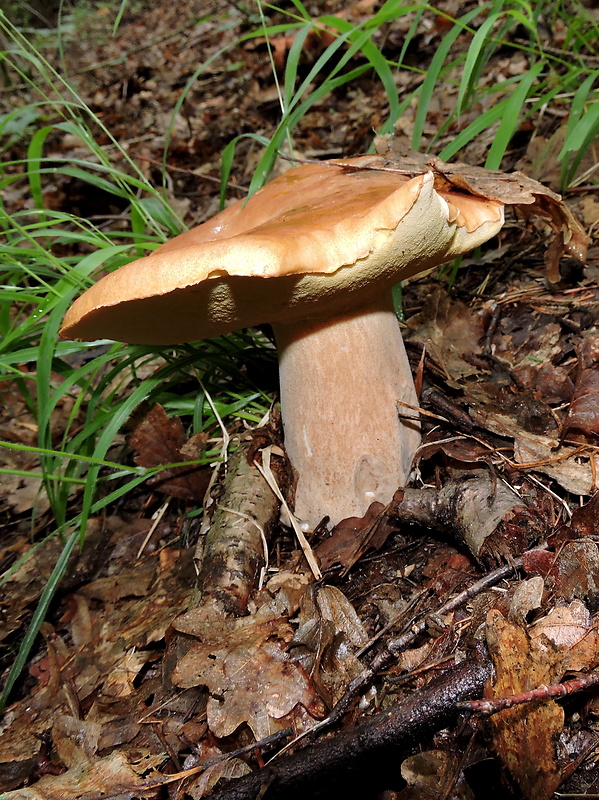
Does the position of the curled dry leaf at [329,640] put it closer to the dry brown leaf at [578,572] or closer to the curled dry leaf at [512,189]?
the dry brown leaf at [578,572]

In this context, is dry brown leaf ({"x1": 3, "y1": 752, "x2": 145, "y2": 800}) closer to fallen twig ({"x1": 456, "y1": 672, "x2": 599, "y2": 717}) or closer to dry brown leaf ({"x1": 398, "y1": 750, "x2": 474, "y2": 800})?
dry brown leaf ({"x1": 398, "y1": 750, "x2": 474, "y2": 800})

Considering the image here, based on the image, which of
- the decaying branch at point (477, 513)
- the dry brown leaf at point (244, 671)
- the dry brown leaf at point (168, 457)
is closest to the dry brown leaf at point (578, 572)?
the decaying branch at point (477, 513)

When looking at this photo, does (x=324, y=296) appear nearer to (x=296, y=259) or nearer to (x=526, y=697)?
(x=296, y=259)

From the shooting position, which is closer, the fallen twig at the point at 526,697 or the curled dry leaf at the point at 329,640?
the fallen twig at the point at 526,697

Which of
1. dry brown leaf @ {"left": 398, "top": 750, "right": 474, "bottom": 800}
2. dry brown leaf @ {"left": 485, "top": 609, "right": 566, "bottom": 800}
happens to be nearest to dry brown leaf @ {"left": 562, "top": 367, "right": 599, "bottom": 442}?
dry brown leaf @ {"left": 485, "top": 609, "right": 566, "bottom": 800}

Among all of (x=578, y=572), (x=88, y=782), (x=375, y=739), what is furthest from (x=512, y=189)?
(x=88, y=782)

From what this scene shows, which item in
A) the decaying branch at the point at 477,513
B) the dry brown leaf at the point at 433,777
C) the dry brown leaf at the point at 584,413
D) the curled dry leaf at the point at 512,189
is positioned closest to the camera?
the dry brown leaf at the point at 433,777
